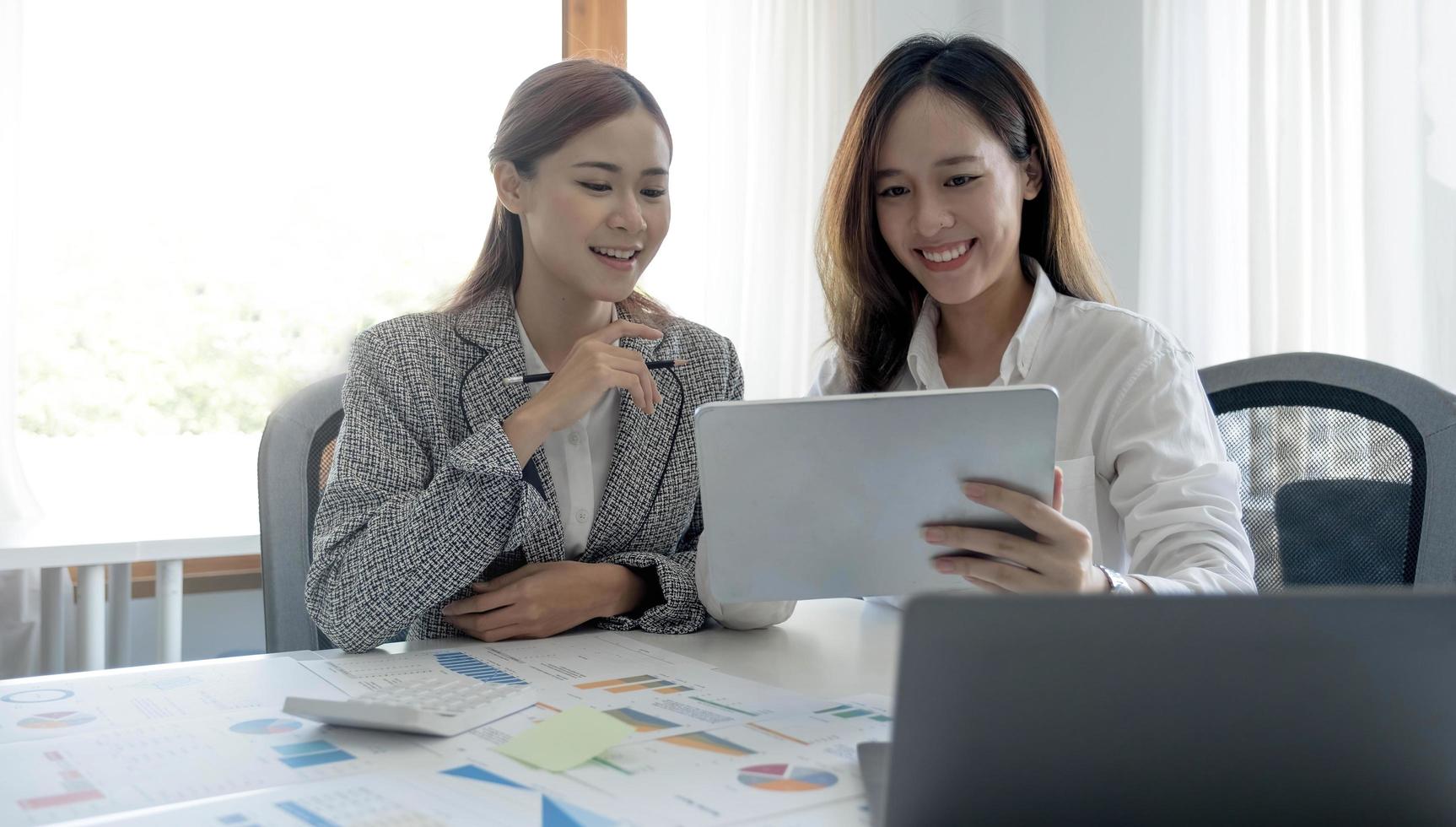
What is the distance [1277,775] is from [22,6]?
2749mm

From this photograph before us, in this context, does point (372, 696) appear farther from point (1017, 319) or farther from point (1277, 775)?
point (1017, 319)

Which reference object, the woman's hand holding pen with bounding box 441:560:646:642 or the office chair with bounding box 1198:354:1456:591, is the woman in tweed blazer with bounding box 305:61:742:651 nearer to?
the woman's hand holding pen with bounding box 441:560:646:642

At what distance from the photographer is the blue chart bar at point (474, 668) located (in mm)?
1041

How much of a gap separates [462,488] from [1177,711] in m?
0.91

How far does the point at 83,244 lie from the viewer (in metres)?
2.57

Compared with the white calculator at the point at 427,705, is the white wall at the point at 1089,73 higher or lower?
higher

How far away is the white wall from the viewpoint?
3.28 metres

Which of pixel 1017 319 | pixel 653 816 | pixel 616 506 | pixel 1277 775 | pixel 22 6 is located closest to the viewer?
pixel 1277 775

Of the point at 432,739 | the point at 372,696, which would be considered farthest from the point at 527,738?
the point at 372,696

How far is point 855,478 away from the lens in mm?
952

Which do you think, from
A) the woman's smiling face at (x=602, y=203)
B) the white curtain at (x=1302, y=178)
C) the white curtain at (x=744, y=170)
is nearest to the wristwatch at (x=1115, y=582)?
the woman's smiling face at (x=602, y=203)

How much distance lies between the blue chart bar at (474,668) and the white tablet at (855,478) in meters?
0.21

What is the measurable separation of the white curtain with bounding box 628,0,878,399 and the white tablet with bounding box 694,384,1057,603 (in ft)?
7.24

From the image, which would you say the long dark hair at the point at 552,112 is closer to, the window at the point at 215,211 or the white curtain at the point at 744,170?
the window at the point at 215,211
